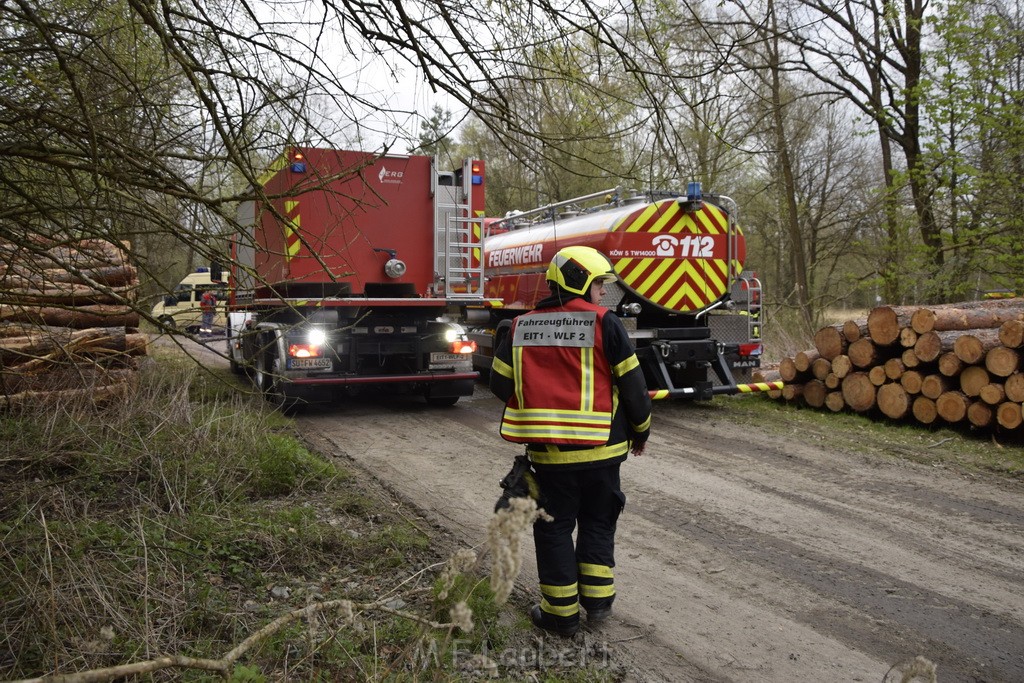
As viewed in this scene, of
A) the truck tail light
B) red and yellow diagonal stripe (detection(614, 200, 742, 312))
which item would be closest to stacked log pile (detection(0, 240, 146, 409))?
the truck tail light

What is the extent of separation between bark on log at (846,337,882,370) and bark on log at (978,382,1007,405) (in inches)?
53.1

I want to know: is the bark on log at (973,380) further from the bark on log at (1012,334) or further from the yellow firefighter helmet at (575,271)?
the yellow firefighter helmet at (575,271)

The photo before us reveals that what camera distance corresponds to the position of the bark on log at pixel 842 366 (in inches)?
367

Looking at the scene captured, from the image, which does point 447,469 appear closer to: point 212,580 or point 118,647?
point 212,580

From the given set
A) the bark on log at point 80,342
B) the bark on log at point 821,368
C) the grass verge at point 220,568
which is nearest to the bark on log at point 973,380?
the bark on log at point 821,368

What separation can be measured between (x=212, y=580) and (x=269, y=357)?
6.66 m

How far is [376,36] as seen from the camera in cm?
312

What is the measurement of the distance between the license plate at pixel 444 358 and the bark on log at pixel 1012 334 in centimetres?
584

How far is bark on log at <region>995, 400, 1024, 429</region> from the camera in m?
7.50

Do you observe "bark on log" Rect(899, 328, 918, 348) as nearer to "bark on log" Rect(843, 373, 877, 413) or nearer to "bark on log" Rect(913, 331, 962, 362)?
"bark on log" Rect(913, 331, 962, 362)

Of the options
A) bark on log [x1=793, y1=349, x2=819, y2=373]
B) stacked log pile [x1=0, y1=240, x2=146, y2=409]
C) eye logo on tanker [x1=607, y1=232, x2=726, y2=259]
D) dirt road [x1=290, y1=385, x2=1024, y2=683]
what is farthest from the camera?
bark on log [x1=793, y1=349, x2=819, y2=373]

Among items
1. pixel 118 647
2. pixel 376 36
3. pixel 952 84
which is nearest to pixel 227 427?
pixel 118 647

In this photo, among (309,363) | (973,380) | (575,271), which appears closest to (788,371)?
(973,380)

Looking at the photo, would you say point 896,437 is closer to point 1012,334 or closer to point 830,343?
point 1012,334
